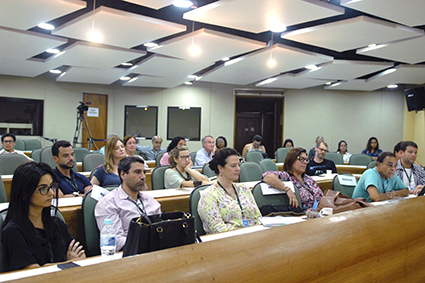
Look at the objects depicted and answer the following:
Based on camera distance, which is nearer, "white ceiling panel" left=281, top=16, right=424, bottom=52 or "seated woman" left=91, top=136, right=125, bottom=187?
"seated woman" left=91, top=136, right=125, bottom=187

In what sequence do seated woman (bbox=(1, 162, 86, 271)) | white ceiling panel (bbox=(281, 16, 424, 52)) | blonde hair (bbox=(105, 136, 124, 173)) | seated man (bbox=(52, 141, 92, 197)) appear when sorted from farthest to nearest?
white ceiling panel (bbox=(281, 16, 424, 52)) → blonde hair (bbox=(105, 136, 124, 173)) → seated man (bbox=(52, 141, 92, 197)) → seated woman (bbox=(1, 162, 86, 271))

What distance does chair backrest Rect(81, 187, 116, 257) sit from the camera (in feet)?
7.97

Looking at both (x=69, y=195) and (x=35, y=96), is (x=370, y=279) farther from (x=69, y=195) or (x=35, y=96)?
(x=35, y=96)

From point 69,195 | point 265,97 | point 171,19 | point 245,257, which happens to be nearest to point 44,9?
point 171,19

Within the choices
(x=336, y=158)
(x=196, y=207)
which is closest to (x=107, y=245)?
(x=196, y=207)

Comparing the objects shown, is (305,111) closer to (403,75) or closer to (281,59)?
(403,75)

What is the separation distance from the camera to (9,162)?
4730mm

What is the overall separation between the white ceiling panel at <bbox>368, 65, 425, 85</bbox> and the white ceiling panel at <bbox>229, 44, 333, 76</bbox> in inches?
86.9

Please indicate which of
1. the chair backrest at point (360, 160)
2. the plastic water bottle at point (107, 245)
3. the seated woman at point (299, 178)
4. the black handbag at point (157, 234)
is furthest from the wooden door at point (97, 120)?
the black handbag at point (157, 234)

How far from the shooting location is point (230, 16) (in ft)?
15.4

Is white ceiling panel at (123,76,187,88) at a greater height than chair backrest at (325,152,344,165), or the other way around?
white ceiling panel at (123,76,187,88)

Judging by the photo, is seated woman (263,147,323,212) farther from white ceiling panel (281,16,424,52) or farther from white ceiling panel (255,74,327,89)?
white ceiling panel (255,74,327,89)

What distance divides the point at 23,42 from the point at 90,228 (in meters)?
4.98

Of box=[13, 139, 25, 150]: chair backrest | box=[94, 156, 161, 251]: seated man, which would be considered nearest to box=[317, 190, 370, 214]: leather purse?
box=[94, 156, 161, 251]: seated man
